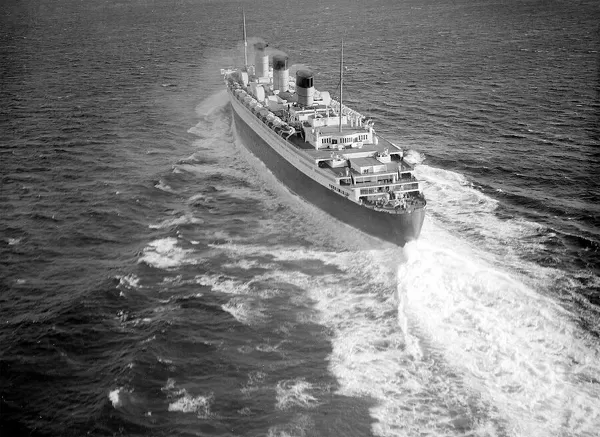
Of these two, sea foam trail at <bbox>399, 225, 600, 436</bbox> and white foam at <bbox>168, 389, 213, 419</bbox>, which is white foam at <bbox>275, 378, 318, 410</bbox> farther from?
sea foam trail at <bbox>399, 225, 600, 436</bbox>

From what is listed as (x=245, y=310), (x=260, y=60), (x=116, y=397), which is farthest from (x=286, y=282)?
(x=260, y=60)

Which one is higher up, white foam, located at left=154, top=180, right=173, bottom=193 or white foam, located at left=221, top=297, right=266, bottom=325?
white foam, located at left=154, top=180, right=173, bottom=193

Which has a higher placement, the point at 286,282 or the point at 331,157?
the point at 331,157

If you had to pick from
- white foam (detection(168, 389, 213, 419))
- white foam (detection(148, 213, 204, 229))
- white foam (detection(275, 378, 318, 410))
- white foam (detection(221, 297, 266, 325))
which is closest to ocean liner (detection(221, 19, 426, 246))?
white foam (detection(148, 213, 204, 229))

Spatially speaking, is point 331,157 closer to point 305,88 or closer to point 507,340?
point 305,88

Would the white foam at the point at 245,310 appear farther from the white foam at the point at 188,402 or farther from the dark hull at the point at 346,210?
the dark hull at the point at 346,210

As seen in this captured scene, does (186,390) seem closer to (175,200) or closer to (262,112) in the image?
(175,200)
